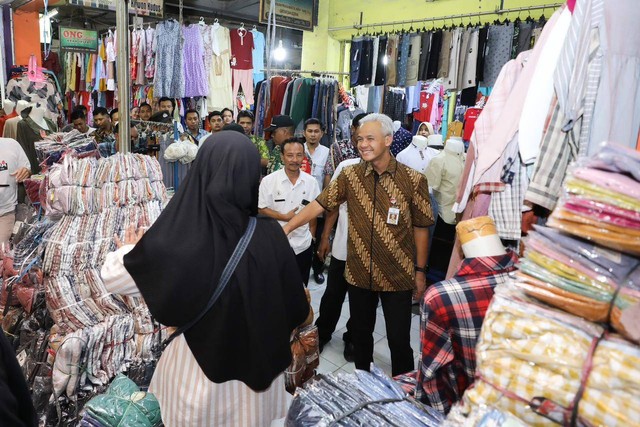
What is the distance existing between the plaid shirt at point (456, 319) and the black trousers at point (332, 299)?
210cm

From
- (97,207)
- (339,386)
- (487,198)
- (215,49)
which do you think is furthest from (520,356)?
(215,49)

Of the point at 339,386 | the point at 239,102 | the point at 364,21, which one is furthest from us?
the point at 364,21

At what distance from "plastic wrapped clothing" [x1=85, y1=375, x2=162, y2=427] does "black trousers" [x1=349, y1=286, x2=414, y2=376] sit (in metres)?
1.37

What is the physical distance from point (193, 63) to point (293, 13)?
6.38 feet

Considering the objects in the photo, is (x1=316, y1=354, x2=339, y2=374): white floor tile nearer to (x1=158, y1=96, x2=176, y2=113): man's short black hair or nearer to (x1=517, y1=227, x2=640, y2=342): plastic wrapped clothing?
(x1=517, y1=227, x2=640, y2=342): plastic wrapped clothing

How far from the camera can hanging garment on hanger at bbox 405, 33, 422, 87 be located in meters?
6.55

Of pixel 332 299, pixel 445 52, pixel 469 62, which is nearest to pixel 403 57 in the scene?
pixel 445 52

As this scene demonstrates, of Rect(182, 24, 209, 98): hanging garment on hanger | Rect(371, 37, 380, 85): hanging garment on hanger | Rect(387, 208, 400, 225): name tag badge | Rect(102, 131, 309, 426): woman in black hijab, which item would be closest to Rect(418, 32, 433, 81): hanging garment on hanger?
Rect(371, 37, 380, 85): hanging garment on hanger

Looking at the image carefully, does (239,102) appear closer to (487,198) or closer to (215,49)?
(215,49)

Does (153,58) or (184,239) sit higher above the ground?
(153,58)

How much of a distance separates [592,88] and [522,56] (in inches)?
24.1

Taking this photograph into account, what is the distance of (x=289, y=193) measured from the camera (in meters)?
3.61

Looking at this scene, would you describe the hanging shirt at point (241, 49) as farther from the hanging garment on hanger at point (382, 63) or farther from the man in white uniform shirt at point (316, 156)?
the man in white uniform shirt at point (316, 156)

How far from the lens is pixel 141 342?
2.51 meters
